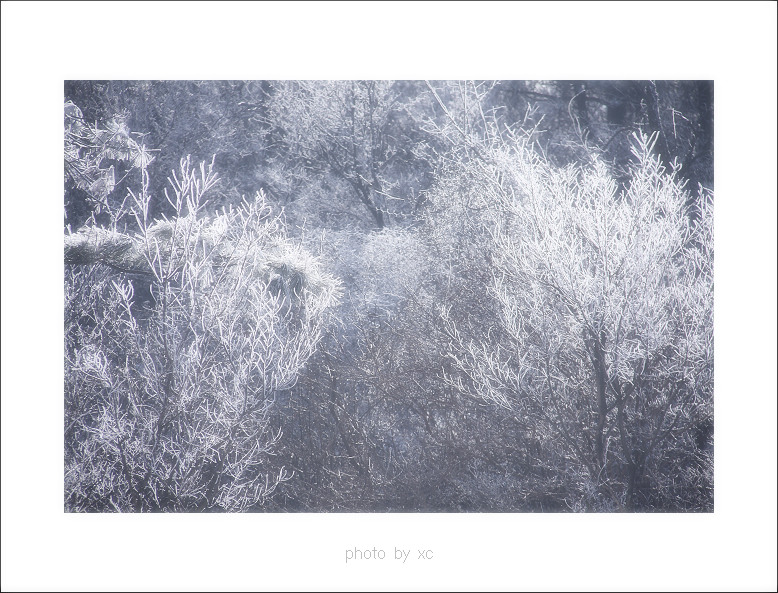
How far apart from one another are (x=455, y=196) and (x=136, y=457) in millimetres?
2315

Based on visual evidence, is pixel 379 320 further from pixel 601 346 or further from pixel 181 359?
pixel 601 346

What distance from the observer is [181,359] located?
9.10ft

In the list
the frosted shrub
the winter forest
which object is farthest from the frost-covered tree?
the frosted shrub

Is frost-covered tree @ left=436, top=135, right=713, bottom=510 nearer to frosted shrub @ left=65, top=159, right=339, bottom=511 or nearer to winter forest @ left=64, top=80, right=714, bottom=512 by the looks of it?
winter forest @ left=64, top=80, right=714, bottom=512

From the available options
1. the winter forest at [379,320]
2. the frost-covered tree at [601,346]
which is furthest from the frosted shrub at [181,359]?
the frost-covered tree at [601,346]

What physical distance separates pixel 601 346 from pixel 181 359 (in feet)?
7.68

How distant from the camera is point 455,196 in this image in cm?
282

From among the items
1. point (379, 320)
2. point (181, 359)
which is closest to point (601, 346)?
point (379, 320)

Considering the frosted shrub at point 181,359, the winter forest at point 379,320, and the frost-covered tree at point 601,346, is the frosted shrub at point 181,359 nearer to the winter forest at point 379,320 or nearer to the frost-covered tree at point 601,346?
the winter forest at point 379,320

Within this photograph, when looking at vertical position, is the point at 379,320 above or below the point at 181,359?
above

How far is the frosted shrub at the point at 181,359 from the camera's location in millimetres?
2730

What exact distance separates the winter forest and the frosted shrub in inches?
0.5

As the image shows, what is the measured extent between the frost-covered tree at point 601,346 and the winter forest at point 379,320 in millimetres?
12
